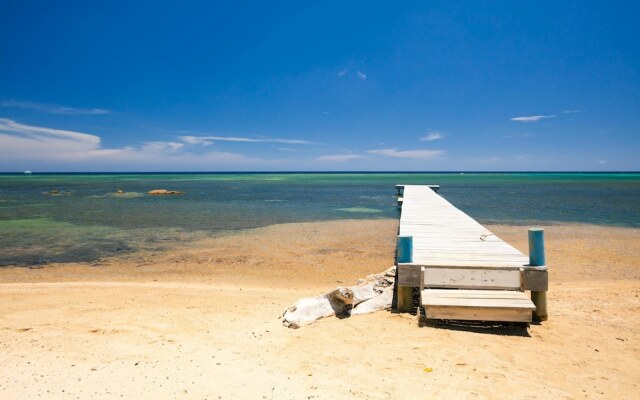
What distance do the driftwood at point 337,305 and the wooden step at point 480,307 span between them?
1.13m

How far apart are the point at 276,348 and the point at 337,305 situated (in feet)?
5.06

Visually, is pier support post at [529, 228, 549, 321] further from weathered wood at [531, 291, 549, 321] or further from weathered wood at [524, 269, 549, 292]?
weathered wood at [524, 269, 549, 292]

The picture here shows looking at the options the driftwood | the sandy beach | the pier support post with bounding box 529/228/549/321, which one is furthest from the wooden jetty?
the driftwood

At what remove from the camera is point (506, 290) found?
643cm

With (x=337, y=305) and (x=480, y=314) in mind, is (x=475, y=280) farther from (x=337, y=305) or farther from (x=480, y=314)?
(x=337, y=305)

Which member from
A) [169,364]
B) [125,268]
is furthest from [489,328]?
[125,268]

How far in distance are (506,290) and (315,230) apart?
13025 mm

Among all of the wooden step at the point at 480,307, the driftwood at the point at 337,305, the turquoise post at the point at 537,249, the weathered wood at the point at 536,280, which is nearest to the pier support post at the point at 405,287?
the driftwood at the point at 337,305

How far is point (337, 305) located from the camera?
21.6 ft

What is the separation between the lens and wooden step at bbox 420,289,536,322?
566 cm

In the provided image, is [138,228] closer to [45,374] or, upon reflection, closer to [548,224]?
[45,374]

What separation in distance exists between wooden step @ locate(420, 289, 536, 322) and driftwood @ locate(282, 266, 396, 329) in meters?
1.13

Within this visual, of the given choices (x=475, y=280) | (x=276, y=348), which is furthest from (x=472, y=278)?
(x=276, y=348)

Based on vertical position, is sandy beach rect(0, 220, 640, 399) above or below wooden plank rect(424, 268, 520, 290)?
below
